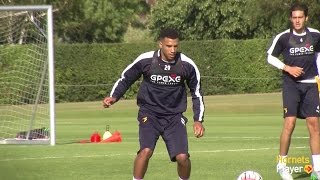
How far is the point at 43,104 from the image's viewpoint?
79.2 ft

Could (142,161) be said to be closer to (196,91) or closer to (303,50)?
(196,91)

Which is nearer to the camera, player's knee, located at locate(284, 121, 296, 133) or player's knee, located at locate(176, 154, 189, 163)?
player's knee, located at locate(176, 154, 189, 163)

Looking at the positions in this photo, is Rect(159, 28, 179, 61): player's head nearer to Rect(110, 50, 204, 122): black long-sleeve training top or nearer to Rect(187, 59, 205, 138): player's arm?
Rect(110, 50, 204, 122): black long-sleeve training top

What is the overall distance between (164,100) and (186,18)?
157 ft

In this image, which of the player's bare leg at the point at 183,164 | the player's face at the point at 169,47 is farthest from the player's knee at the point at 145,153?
the player's face at the point at 169,47

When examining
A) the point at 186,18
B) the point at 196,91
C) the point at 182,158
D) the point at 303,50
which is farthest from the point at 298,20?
the point at 186,18

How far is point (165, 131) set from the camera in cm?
1183

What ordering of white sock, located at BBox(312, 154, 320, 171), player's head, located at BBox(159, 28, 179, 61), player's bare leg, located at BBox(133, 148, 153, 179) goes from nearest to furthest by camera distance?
player's head, located at BBox(159, 28, 179, 61) < player's bare leg, located at BBox(133, 148, 153, 179) < white sock, located at BBox(312, 154, 320, 171)

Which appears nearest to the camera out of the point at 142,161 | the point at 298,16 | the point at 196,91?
the point at 142,161

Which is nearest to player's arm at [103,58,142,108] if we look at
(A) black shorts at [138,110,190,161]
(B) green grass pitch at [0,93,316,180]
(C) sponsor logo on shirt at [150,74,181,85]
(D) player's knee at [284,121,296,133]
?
(C) sponsor logo on shirt at [150,74,181,85]

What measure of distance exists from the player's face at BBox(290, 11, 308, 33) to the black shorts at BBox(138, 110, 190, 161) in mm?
2228

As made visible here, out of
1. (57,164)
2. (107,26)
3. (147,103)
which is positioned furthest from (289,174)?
(107,26)

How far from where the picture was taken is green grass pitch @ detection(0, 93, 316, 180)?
14281 millimetres

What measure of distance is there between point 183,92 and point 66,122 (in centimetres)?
2144
